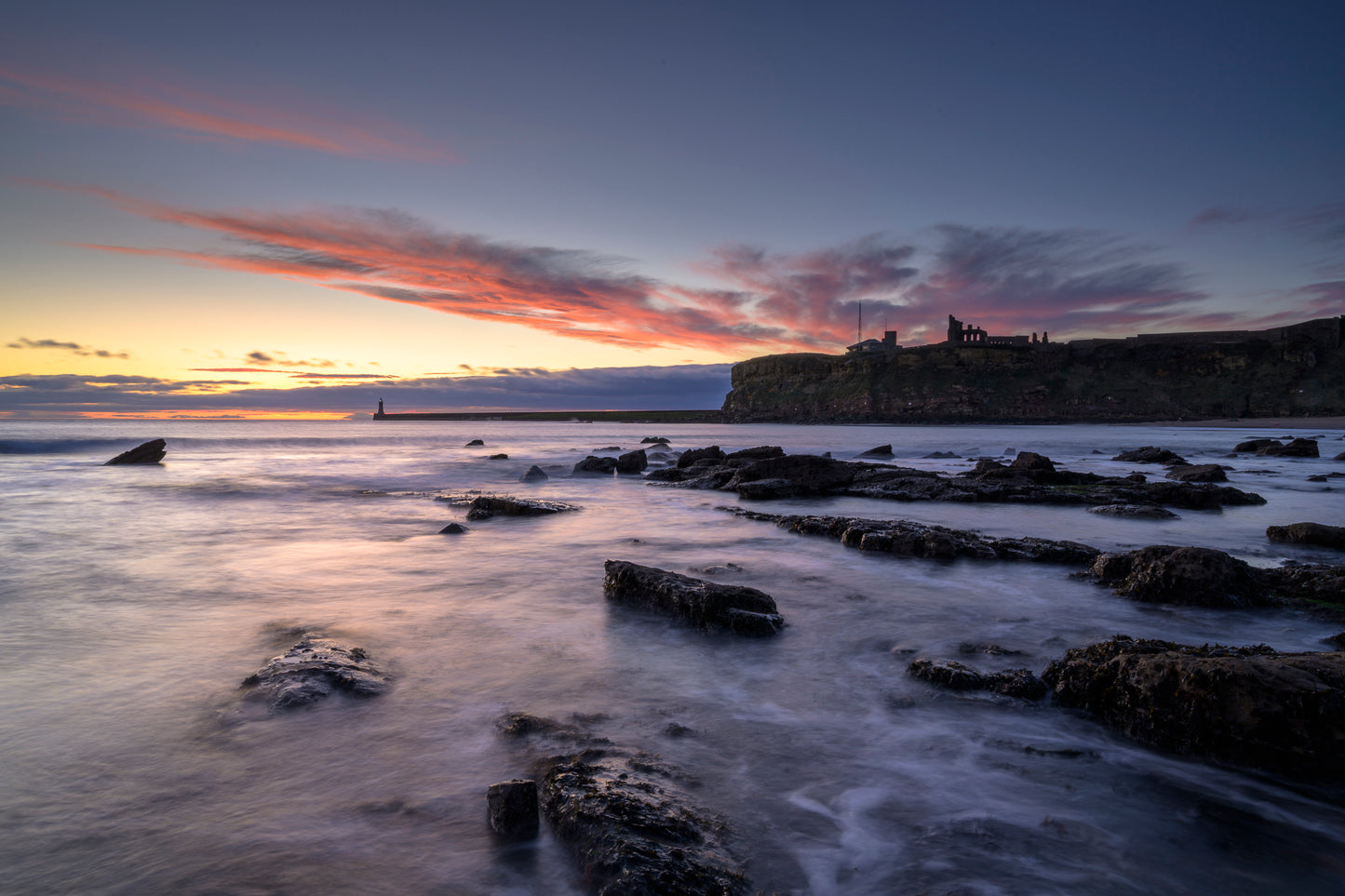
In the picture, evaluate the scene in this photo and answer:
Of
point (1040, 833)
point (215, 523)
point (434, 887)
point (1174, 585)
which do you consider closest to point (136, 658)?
point (434, 887)

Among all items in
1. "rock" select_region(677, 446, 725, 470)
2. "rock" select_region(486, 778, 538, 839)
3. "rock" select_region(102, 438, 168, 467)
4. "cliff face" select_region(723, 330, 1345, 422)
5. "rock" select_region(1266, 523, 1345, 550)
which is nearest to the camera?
"rock" select_region(486, 778, 538, 839)

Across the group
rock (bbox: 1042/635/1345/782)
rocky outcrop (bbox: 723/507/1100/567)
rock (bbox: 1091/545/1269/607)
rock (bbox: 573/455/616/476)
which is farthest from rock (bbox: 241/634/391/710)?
rock (bbox: 573/455/616/476)

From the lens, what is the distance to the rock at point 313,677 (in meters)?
3.84

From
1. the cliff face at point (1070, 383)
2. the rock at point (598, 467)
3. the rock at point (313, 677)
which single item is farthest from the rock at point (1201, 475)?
the cliff face at point (1070, 383)

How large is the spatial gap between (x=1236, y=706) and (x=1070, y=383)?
104 metres

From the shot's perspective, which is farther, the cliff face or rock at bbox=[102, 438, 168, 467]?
the cliff face

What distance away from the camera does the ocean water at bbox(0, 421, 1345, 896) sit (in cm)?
247

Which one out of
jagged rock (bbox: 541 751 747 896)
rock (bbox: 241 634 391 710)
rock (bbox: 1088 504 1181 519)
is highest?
rock (bbox: 1088 504 1181 519)

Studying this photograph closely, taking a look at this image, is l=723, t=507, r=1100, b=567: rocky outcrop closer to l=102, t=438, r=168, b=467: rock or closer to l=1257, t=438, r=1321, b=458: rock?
l=1257, t=438, r=1321, b=458: rock

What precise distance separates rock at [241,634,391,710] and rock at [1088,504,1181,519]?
38.2 ft

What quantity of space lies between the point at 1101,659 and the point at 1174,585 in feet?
9.21

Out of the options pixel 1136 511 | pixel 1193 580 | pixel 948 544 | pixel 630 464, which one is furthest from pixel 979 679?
pixel 630 464

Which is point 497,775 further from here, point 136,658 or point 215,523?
point 215,523

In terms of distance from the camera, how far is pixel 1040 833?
264 centimetres
